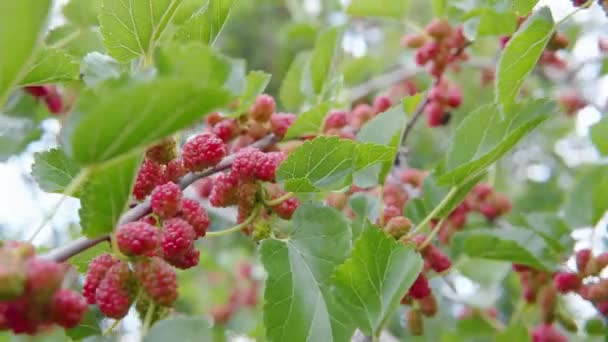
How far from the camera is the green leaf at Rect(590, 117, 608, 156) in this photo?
1.42 metres

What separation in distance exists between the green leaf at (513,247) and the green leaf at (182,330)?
777 millimetres

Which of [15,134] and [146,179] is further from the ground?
[146,179]

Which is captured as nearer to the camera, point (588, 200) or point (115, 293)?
point (115, 293)

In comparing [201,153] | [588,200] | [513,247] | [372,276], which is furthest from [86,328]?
[588,200]

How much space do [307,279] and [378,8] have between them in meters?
1.15

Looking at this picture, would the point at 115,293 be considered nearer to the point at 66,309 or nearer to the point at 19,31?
the point at 66,309

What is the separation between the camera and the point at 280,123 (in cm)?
141

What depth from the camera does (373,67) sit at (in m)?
2.75

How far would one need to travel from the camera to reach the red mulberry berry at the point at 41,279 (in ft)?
2.55

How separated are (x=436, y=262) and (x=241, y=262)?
208 cm

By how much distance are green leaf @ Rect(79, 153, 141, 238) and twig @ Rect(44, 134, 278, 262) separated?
24mm

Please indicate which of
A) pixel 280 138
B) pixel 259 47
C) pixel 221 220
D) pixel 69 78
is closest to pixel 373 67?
pixel 221 220

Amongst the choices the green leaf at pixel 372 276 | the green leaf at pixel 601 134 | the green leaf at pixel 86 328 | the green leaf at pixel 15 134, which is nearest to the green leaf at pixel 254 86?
the green leaf at pixel 372 276

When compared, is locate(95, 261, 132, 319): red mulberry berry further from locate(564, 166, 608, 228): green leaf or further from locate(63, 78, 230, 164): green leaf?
locate(564, 166, 608, 228): green leaf
